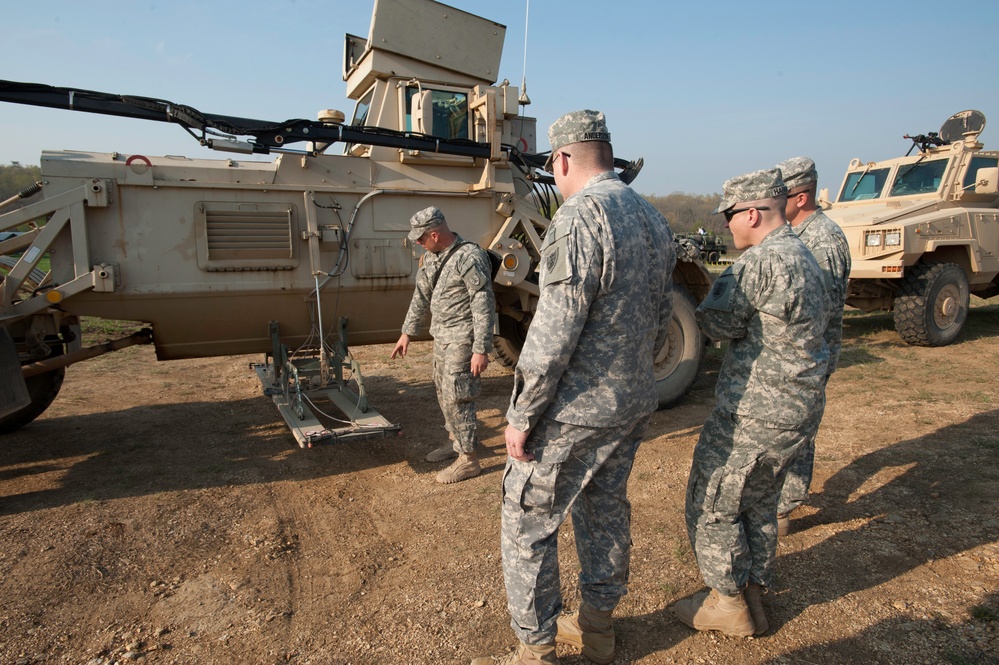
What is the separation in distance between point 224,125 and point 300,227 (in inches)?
31.9

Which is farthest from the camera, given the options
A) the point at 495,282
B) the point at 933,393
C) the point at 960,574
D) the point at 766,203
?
the point at 933,393

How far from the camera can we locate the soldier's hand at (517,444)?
212 cm

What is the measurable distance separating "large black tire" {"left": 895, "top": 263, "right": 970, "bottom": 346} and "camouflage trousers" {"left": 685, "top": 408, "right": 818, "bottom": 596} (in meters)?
6.43

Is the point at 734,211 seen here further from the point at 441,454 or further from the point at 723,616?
the point at 441,454

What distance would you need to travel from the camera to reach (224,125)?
436 centimetres

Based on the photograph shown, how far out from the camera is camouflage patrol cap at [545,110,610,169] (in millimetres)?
2166

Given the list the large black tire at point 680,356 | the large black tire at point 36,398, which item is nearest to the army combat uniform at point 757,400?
the large black tire at point 680,356

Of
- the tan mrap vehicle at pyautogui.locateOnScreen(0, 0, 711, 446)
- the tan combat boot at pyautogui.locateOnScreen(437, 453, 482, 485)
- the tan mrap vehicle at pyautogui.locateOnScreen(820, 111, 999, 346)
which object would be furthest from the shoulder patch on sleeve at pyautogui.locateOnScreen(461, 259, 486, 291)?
the tan mrap vehicle at pyautogui.locateOnScreen(820, 111, 999, 346)

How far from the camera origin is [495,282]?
5.17 meters

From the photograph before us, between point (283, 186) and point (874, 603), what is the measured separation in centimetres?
416

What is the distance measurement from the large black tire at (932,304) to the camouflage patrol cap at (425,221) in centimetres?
641

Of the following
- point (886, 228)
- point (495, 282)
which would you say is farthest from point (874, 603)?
point (886, 228)

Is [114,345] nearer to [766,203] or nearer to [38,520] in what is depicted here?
[38,520]

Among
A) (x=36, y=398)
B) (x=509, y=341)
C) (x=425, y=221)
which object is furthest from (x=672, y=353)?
(x=36, y=398)
